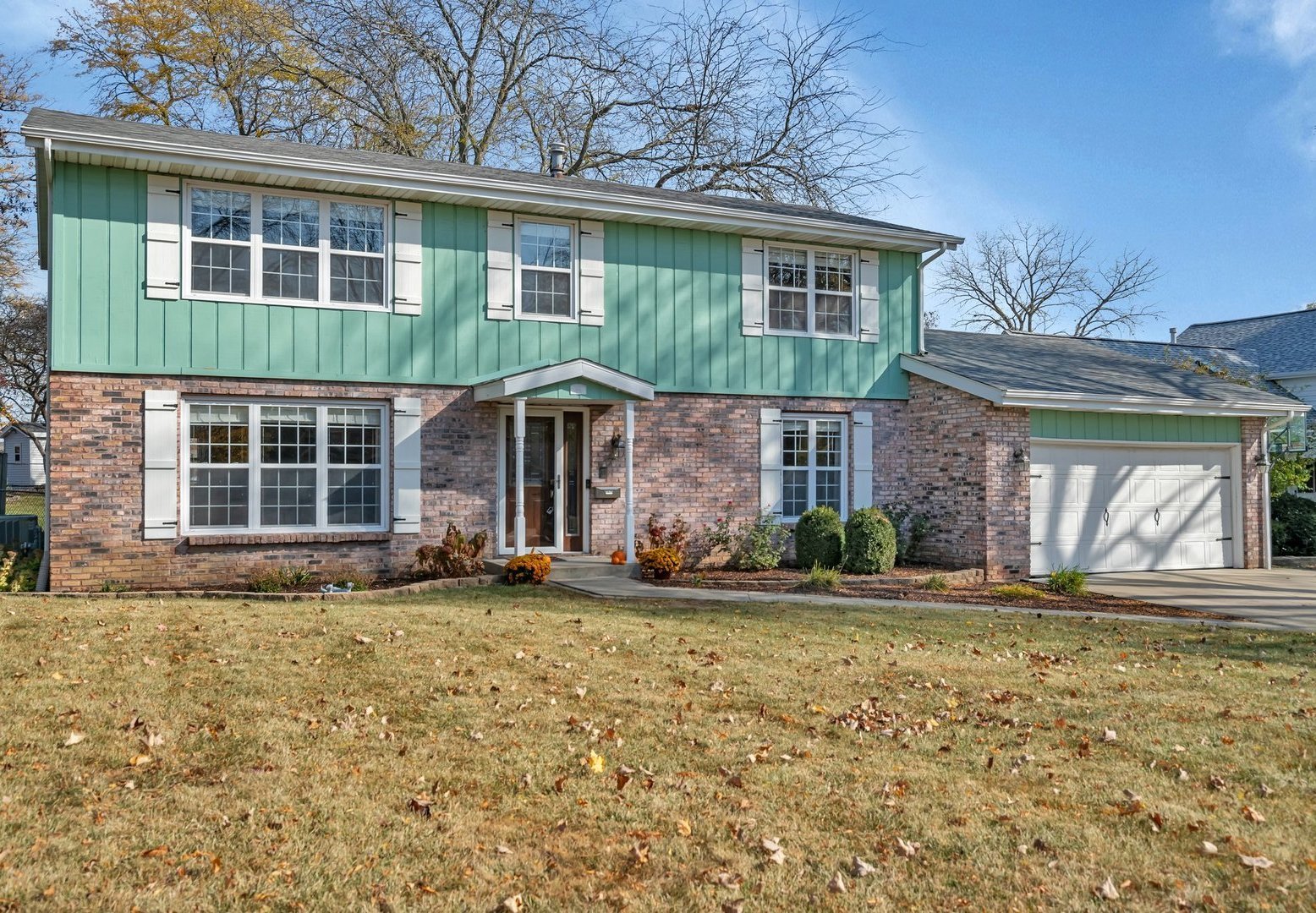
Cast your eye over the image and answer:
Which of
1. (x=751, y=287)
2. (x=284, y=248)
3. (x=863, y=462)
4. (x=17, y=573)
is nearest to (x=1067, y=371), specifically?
(x=863, y=462)

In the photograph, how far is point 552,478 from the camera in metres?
14.0

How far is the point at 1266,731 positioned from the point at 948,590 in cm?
677

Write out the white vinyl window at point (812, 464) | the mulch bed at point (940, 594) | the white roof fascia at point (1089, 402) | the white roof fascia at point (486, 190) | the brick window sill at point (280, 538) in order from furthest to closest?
the white vinyl window at point (812, 464)
the white roof fascia at point (1089, 402)
the brick window sill at point (280, 538)
the mulch bed at point (940, 594)
the white roof fascia at point (486, 190)

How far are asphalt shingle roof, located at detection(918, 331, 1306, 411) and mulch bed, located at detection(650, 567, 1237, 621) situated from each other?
3278 mm

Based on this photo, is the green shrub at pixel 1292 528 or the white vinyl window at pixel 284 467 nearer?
the white vinyl window at pixel 284 467

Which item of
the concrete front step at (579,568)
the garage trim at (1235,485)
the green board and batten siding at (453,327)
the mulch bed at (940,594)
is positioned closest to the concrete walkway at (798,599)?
the mulch bed at (940,594)

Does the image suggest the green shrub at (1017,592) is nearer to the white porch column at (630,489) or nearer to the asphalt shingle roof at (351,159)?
the white porch column at (630,489)

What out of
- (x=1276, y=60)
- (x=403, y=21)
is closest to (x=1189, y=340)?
(x=1276, y=60)

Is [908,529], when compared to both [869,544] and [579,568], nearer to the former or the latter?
[869,544]

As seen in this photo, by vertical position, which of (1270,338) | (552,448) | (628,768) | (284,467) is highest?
(1270,338)

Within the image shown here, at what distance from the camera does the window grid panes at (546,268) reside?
1362 centimetres

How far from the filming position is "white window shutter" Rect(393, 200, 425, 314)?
12797mm

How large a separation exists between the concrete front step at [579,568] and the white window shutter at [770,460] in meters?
2.71

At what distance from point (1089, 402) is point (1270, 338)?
66.4 ft
